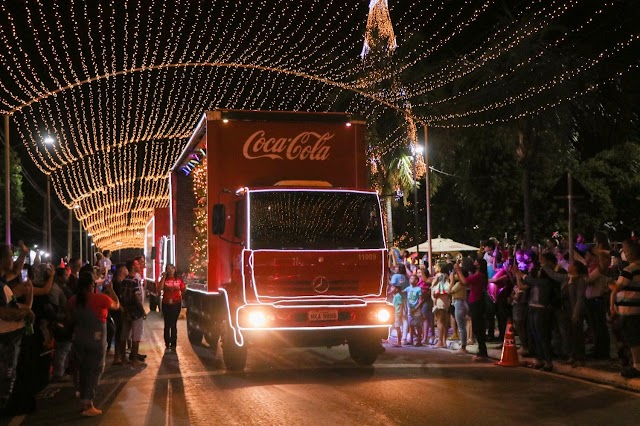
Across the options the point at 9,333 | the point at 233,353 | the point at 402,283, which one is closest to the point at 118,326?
the point at 233,353

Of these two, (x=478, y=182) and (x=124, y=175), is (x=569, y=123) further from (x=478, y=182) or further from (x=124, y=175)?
(x=124, y=175)

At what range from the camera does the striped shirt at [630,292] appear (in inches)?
447

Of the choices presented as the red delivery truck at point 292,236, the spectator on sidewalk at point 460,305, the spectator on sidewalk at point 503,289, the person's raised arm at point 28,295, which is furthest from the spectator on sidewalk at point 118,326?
the spectator on sidewalk at point 503,289

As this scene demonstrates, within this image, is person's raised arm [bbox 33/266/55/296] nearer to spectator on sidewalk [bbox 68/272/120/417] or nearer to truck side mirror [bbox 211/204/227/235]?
spectator on sidewalk [bbox 68/272/120/417]

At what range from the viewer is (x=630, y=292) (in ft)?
37.6

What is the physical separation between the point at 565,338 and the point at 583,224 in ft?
87.2

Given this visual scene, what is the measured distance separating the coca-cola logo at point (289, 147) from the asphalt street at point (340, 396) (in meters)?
3.60

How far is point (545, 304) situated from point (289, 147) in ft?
16.5

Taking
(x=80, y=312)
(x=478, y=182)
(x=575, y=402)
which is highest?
(x=478, y=182)

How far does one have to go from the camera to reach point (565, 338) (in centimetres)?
1370

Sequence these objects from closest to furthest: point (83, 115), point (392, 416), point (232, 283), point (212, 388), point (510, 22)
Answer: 1. point (392, 416)
2. point (212, 388)
3. point (232, 283)
4. point (83, 115)
5. point (510, 22)

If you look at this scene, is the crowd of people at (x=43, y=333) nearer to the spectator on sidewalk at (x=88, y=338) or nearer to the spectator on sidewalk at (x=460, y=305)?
the spectator on sidewalk at (x=88, y=338)

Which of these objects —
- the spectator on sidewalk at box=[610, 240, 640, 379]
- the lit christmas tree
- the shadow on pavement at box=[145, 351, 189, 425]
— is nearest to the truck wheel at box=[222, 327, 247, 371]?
the shadow on pavement at box=[145, 351, 189, 425]

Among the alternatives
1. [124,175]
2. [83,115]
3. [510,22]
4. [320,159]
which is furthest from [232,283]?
[124,175]
